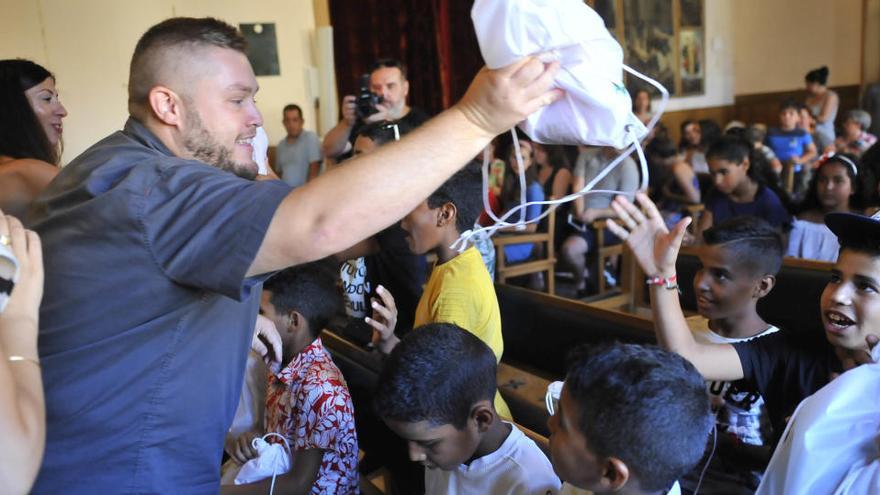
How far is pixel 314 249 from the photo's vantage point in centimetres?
92

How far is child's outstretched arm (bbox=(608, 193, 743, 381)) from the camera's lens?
1.63 metres

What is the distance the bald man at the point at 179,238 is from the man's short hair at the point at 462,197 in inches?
35.7

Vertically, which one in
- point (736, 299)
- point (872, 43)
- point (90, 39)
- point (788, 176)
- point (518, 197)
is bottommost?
point (788, 176)

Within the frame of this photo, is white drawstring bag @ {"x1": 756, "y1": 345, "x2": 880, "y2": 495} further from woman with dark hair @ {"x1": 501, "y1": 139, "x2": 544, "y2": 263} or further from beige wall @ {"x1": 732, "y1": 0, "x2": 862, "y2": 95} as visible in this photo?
beige wall @ {"x1": 732, "y1": 0, "x2": 862, "y2": 95}

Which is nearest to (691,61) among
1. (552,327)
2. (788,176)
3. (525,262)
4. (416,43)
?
(788,176)

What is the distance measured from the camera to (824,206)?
3.54 meters

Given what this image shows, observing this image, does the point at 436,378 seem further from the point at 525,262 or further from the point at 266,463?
the point at 525,262

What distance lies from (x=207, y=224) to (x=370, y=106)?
8.81 feet

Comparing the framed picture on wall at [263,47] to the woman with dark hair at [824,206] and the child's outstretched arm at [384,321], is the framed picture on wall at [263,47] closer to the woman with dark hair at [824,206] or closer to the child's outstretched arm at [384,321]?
the woman with dark hair at [824,206]

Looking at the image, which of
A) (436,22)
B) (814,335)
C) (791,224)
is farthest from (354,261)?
(436,22)

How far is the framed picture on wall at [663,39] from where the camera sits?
8.65 metres

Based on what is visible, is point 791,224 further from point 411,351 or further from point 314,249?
point 314,249

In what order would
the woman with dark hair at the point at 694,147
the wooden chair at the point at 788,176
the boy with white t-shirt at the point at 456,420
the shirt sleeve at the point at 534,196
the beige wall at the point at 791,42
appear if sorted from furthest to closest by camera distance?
1. the beige wall at the point at 791,42
2. the woman with dark hair at the point at 694,147
3. the wooden chair at the point at 788,176
4. the shirt sleeve at the point at 534,196
5. the boy with white t-shirt at the point at 456,420

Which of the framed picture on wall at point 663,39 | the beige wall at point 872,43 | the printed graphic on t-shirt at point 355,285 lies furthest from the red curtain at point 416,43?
the printed graphic on t-shirt at point 355,285
